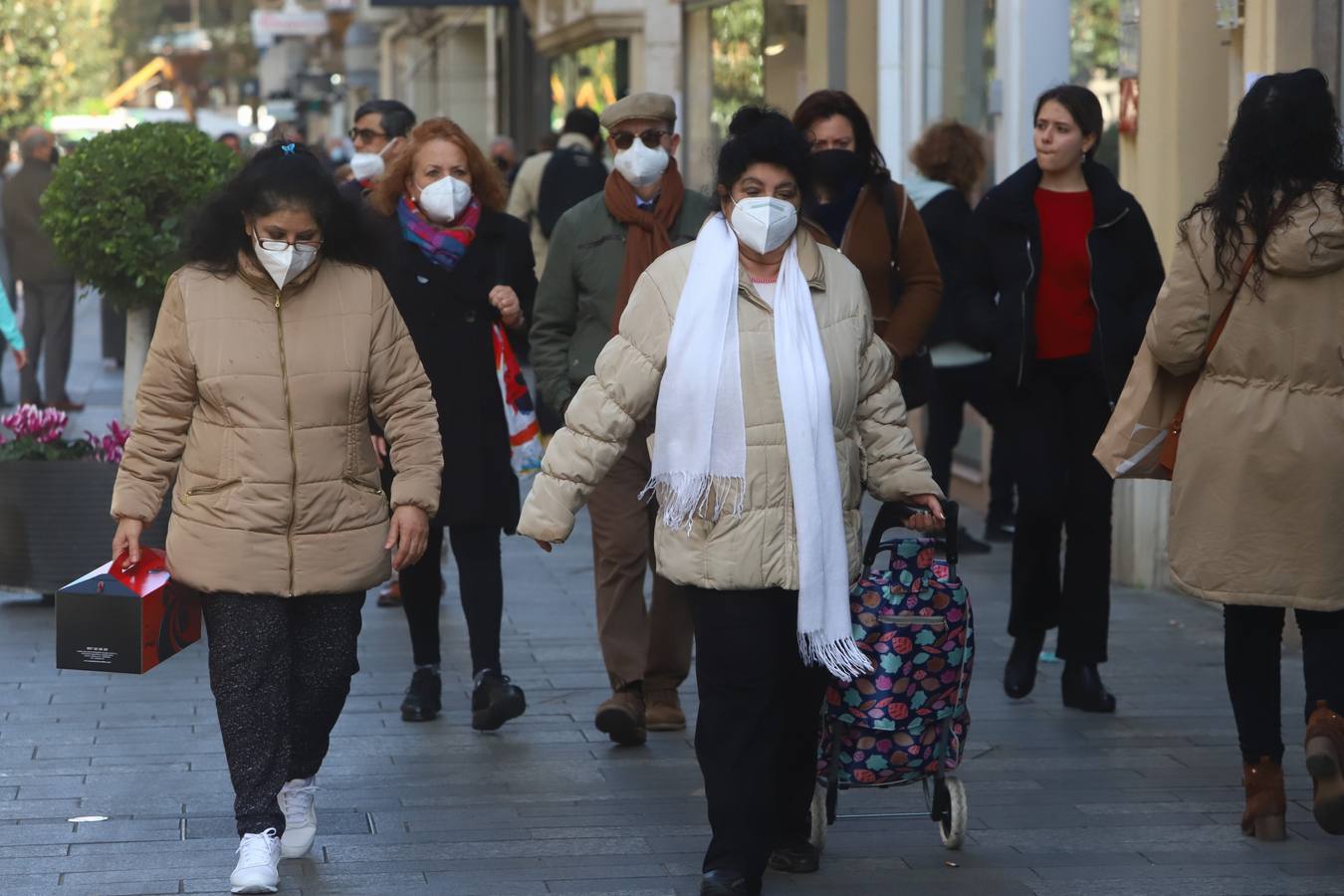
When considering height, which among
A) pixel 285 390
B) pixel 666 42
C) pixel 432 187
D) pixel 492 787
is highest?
pixel 666 42

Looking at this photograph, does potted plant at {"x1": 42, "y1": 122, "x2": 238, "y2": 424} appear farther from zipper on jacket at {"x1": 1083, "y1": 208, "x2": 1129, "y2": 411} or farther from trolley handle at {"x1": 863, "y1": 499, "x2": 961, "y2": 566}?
trolley handle at {"x1": 863, "y1": 499, "x2": 961, "y2": 566}

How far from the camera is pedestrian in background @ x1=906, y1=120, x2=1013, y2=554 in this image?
9.50 m

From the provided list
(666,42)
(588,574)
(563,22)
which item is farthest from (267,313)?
(563,22)

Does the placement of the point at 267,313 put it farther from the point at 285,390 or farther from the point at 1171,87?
the point at 1171,87

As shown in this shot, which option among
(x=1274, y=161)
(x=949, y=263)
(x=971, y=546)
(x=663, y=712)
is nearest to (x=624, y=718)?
(x=663, y=712)

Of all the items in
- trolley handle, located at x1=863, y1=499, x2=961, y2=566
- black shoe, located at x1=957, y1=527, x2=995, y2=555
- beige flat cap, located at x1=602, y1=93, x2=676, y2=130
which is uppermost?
beige flat cap, located at x1=602, y1=93, x2=676, y2=130

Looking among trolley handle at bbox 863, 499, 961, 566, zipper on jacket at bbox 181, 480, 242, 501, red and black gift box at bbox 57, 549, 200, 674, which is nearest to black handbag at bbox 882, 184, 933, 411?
trolley handle at bbox 863, 499, 961, 566

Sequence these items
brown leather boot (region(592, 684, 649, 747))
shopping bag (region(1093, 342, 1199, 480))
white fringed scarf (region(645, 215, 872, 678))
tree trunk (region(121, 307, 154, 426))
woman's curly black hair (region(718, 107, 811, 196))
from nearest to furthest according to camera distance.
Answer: white fringed scarf (region(645, 215, 872, 678))
woman's curly black hair (region(718, 107, 811, 196))
shopping bag (region(1093, 342, 1199, 480))
brown leather boot (region(592, 684, 649, 747))
tree trunk (region(121, 307, 154, 426))

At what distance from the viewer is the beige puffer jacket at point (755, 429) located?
16.2 feet

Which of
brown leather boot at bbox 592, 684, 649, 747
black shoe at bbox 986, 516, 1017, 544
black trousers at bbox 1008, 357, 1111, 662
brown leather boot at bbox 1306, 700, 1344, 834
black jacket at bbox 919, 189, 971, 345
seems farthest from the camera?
black shoe at bbox 986, 516, 1017, 544

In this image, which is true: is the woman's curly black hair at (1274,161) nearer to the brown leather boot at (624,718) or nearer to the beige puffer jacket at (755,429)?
the beige puffer jacket at (755,429)

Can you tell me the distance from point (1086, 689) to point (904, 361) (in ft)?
4.03

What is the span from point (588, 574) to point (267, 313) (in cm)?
497

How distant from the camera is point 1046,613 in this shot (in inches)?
287
